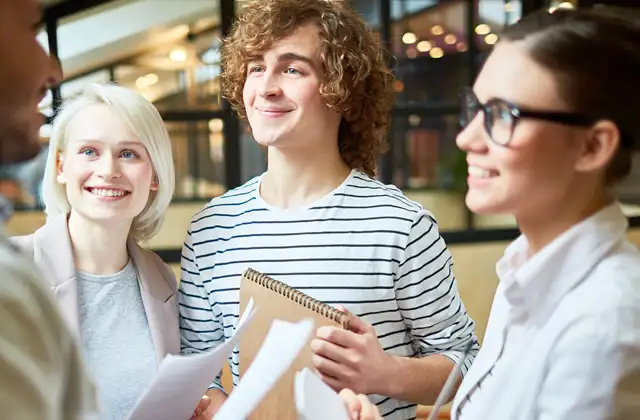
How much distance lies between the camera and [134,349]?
1220 mm

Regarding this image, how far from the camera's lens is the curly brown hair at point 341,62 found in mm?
1299

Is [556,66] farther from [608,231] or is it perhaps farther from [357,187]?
[357,187]

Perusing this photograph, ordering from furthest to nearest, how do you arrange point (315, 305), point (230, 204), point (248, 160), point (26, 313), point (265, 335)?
point (248, 160) < point (230, 204) < point (265, 335) < point (315, 305) < point (26, 313)

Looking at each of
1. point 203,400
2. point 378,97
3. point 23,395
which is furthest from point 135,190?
point 23,395

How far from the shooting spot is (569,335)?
67 cm

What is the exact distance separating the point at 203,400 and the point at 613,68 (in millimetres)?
905

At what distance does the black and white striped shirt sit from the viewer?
4.08ft

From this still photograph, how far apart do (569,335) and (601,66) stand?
0.27 metres

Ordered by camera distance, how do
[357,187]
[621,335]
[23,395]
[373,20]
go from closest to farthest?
[23,395]
[621,335]
[357,187]
[373,20]

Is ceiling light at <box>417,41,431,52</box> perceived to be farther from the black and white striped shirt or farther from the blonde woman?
the blonde woman

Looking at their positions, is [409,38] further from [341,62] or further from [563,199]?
[563,199]

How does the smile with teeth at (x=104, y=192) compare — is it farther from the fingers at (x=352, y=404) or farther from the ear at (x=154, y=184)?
the fingers at (x=352, y=404)

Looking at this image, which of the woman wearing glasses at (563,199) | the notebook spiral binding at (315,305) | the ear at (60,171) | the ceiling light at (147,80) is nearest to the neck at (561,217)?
the woman wearing glasses at (563,199)

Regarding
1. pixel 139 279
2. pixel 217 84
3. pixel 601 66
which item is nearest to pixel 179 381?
pixel 139 279
